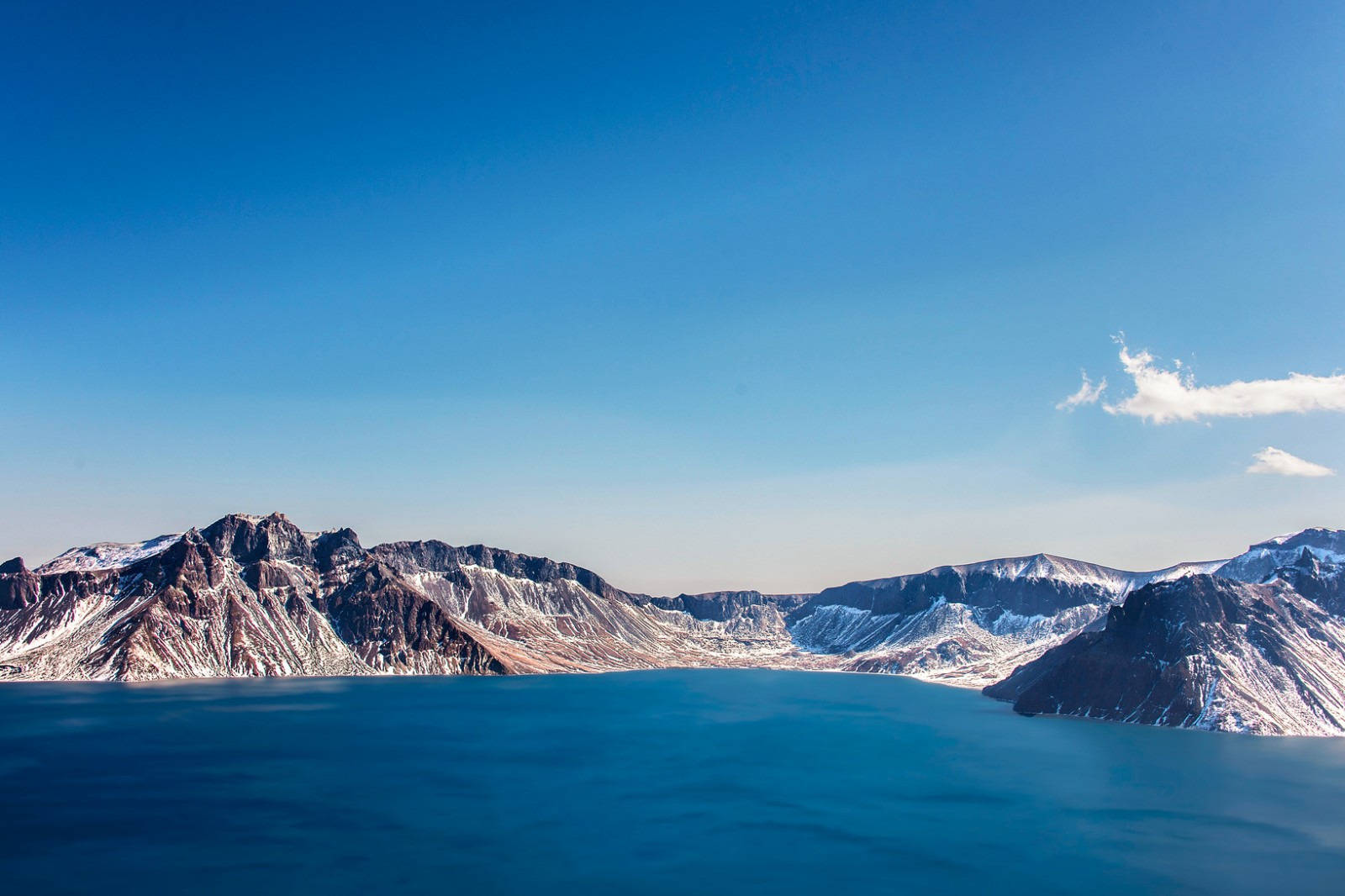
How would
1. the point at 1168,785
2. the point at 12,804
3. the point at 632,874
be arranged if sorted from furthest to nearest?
the point at 1168,785, the point at 12,804, the point at 632,874

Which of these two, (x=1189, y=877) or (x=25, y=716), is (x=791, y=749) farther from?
(x=25, y=716)

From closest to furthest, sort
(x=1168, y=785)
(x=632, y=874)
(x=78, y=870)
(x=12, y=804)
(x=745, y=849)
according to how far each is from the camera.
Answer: (x=78, y=870)
(x=632, y=874)
(x=745, y=849)
(x=12, y=804)
(x=1168, y=785)

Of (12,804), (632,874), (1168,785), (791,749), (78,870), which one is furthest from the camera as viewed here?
(791,749)

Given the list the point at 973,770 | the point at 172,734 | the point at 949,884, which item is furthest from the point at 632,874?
the point at 172,734

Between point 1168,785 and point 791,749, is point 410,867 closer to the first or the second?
point 791,749

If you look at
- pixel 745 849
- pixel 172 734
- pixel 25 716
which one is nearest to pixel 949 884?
pixel 745 849

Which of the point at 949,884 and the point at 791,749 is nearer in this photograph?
the point at 949,884
